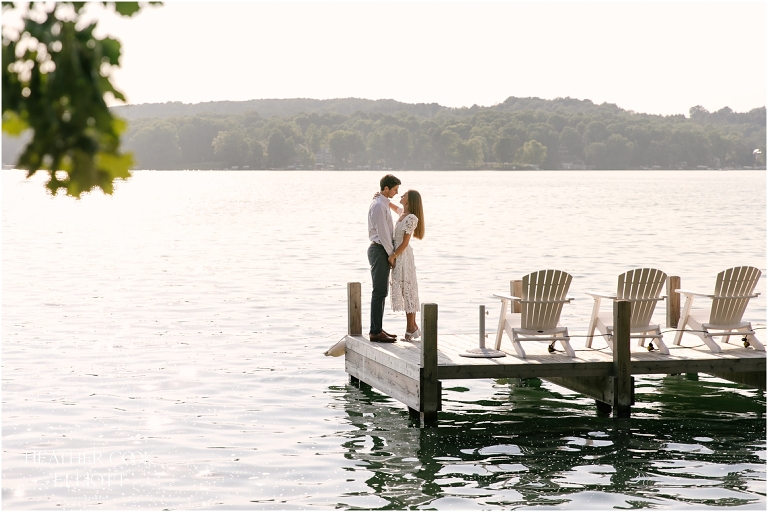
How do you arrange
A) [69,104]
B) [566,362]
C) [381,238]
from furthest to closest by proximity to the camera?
[381,238], [566,362], [69,104]

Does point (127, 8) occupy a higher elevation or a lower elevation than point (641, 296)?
higher

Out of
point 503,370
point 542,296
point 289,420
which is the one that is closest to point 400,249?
point 542,296

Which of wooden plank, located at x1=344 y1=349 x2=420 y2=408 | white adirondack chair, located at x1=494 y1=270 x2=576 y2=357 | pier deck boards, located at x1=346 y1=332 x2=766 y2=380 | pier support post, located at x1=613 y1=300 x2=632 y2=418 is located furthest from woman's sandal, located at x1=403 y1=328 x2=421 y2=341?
pier support post, located at x1=613 y1=300 x2=632 y2=418

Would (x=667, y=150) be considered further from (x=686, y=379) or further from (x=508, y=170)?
(x=686, y=379)

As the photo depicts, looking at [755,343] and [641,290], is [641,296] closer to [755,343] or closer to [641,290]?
[641,290]

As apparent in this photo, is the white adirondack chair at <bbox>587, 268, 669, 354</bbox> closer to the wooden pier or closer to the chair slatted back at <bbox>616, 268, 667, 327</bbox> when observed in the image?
the chair slatted back at <bbox>616, 268, 667, 327</bbox>

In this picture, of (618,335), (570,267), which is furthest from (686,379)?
(570,267)

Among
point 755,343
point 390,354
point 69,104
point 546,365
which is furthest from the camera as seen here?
point 755,343

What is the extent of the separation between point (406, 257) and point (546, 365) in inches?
79.5

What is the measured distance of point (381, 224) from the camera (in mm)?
10969

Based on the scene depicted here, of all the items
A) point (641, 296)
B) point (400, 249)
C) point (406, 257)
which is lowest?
point (641, 296)

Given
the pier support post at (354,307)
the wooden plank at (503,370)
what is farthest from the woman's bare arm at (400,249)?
the pier support post at (354,307)

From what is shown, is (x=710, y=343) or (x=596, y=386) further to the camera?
(x=596, y=386)

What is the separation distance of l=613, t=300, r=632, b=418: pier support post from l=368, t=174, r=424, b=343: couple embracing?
2169mm
